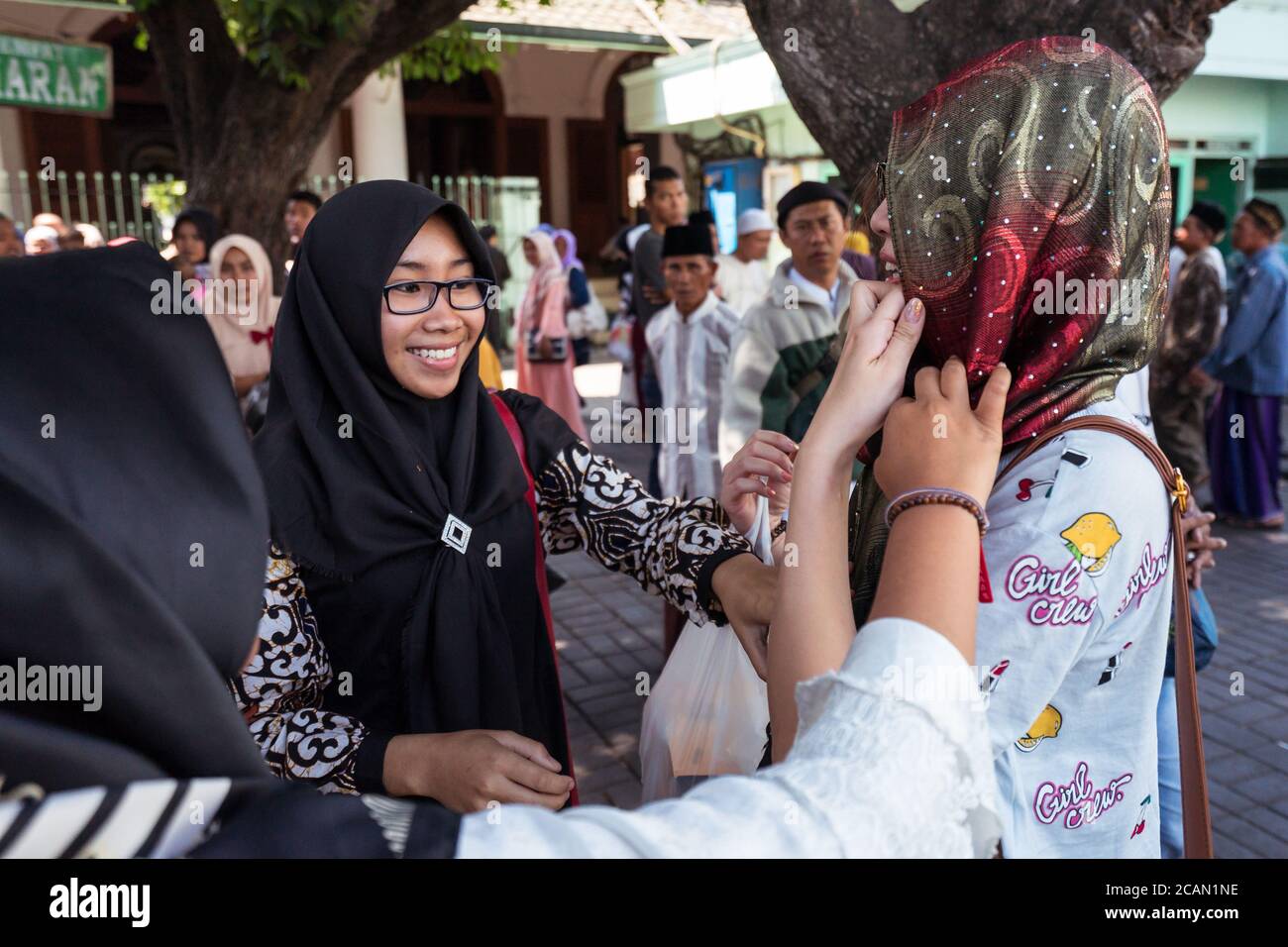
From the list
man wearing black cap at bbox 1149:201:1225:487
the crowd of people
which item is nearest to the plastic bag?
the crowd of people

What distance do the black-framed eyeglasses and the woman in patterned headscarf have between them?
95cm

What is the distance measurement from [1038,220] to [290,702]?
1.45m

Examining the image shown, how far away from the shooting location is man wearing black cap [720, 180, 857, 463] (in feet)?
13.3

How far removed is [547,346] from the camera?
8102mm

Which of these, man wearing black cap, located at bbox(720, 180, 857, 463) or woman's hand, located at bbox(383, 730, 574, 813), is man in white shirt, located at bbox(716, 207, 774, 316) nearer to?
man wearing black cap, located at bbox(720, 180, 857, 463)

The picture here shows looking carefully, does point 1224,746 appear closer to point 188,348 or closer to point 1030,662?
point 1030,662

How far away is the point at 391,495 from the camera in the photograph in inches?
74.4

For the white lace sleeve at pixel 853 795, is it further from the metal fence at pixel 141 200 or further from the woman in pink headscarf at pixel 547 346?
the metal fence at pixel 141 200

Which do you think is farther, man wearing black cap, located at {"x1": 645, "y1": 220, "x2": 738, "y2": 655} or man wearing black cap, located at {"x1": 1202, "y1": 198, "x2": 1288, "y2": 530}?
man wearing black cap, located at {"x1": 1202, "y1": 198, "x2": 1288, "y2": 530}

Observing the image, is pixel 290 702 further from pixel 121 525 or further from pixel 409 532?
pixel 121 525

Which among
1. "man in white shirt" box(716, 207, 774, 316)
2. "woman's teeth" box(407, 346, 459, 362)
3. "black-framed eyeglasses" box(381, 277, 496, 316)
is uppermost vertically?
"man in white shirt" box(716, 207, 774, 316)

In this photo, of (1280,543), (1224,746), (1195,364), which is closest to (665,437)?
(1224,746)

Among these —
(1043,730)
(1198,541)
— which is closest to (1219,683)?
(1198,541)

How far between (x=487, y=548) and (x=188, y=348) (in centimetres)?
114
